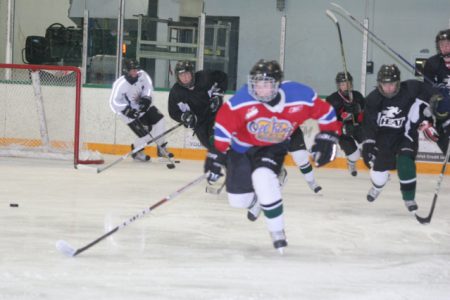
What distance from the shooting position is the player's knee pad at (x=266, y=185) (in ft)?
12.0

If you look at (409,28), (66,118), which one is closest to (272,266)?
(66,118)

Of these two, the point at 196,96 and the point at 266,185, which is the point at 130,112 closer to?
the point at 196,96

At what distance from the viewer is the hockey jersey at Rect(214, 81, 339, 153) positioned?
144 inches

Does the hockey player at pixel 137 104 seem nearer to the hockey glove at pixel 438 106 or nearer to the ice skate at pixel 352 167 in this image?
the ice skate at pixel 352 167

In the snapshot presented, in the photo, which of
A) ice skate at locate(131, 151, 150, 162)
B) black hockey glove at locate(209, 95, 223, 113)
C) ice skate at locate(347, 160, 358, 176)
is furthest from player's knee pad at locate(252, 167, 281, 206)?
ice skate at locate(131, 151, 150, 162)

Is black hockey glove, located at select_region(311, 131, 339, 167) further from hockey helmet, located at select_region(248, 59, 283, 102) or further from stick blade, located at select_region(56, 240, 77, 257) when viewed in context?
stick blade, located at select_region(56, 240, 77, 257)

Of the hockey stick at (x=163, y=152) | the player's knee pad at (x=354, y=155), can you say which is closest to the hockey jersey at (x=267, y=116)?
the player's knee pad at (x=354, y=155)

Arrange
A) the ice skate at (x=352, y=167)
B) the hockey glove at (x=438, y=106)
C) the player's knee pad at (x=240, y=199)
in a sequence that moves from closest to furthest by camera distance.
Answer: the player's knee pad at (x=240, y=199) < the hockey glove at (x=438, y=106) < the ice skate at (x=352, y=167)

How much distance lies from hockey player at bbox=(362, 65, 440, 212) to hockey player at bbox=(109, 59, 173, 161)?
309 cm

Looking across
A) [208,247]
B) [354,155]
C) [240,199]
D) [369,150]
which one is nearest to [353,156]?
[354,155]

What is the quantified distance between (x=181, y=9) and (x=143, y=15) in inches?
16.2

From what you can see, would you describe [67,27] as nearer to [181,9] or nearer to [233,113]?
[181,9]

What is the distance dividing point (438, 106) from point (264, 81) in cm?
170

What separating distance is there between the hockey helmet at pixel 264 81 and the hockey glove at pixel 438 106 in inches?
60.4
